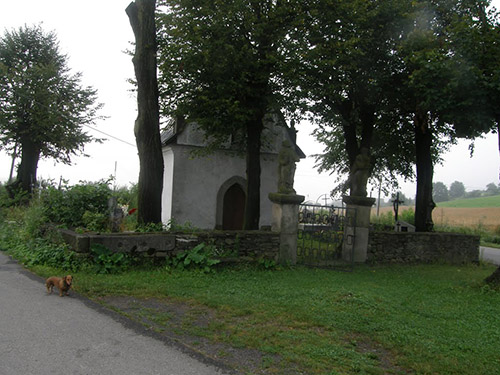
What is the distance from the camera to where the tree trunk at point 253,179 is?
14.4 metres

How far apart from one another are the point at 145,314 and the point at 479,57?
30.0 feet

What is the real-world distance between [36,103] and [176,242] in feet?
63.6

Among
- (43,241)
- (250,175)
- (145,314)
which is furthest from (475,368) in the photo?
(250,175)

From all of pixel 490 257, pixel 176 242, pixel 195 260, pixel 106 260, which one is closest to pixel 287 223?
pixel 195 260

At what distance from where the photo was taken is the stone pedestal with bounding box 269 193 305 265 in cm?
1011

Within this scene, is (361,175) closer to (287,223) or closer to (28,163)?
(287,223)

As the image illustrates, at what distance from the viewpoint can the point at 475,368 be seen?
4.43 metres

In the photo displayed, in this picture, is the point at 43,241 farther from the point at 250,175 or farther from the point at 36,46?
the point at 36,46

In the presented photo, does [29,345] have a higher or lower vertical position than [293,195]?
lower

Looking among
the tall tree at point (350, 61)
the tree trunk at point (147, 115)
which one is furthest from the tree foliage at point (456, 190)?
the tree trunk at point (147, 115)

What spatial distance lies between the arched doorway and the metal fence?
8.13 meters

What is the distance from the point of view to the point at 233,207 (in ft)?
65.0

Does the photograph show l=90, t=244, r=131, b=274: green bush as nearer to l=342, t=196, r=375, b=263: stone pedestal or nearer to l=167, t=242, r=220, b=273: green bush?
l=167, t=242, r=220, b=273: green bush

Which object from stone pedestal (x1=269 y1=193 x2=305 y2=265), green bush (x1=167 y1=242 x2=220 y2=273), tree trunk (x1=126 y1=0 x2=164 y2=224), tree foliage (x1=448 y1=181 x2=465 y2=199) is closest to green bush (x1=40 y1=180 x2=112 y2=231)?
tree trunk (x1=126 y1=0 x2=164 y2=224)
